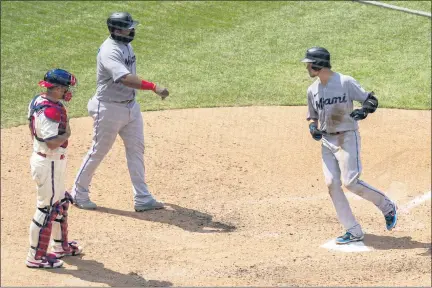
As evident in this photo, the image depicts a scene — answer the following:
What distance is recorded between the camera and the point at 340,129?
7.11m

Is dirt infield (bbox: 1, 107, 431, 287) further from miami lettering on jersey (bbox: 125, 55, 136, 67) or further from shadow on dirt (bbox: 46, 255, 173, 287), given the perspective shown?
miami lettering on jersey (bbox: 125, 55, 136, 67)

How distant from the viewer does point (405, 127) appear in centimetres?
965

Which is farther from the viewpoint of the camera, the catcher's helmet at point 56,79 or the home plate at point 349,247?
the home plate at point 349,247

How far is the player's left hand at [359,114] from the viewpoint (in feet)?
22.9

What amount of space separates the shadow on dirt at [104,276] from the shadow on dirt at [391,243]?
5.96ft

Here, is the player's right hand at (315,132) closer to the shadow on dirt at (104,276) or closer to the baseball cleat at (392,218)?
the baseball cleat at (392,218)

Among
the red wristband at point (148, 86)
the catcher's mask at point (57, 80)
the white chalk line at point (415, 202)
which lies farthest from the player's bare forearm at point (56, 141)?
the white chalk line at point (415, 202)

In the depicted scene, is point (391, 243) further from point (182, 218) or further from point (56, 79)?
point (56, 79)

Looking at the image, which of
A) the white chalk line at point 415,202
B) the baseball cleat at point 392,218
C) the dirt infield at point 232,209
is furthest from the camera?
the white chalk line at point 415,202

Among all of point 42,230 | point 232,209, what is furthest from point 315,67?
point 42,230

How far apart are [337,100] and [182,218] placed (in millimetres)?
1728

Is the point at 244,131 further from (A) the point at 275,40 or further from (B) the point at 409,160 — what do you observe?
(A) the point at 275,40

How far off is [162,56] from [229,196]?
3.65 meters

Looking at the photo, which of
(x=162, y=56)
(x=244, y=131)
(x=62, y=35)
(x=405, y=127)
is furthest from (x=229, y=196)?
(x=62, y=35)
